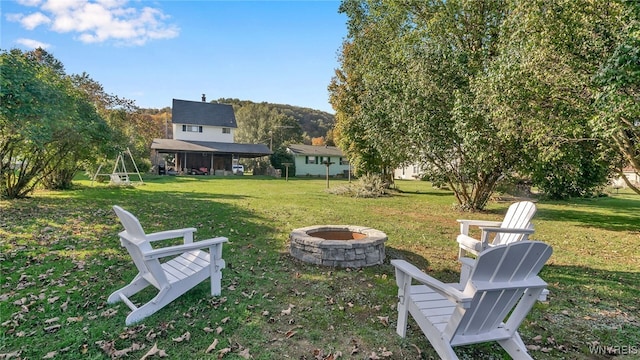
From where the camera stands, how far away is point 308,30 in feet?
37.3

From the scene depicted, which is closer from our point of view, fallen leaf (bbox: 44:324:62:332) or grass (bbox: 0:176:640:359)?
grass (bbox: 0:176:640:359)

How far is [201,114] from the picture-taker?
1383 inches

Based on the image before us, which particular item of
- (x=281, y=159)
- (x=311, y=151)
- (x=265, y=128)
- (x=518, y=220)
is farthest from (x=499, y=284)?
(x=265, y=128)

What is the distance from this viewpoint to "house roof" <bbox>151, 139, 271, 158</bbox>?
29078 mm

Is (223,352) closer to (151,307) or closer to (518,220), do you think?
(151,307)

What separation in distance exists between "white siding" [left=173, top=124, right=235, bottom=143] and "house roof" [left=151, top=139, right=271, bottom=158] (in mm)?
938

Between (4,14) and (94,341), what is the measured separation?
8.49m

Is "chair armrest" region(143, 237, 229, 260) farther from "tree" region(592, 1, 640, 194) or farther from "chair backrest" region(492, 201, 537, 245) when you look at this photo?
"tree" region(592, 1, 640, 194)

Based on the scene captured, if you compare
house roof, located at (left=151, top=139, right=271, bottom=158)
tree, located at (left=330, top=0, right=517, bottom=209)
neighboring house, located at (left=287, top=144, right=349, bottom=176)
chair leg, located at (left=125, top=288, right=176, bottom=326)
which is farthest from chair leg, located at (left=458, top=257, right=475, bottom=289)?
neighboring house, located at (left=287, top=144, right=349, bottom=176)

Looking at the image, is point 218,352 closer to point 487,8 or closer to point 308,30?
point 308,30

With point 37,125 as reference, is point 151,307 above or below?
below

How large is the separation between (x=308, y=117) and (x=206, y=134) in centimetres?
3895

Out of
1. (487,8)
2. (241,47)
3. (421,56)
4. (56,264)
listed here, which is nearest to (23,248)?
(56,264)

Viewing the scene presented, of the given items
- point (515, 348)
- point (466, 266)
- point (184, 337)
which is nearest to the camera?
point (515, 348)
